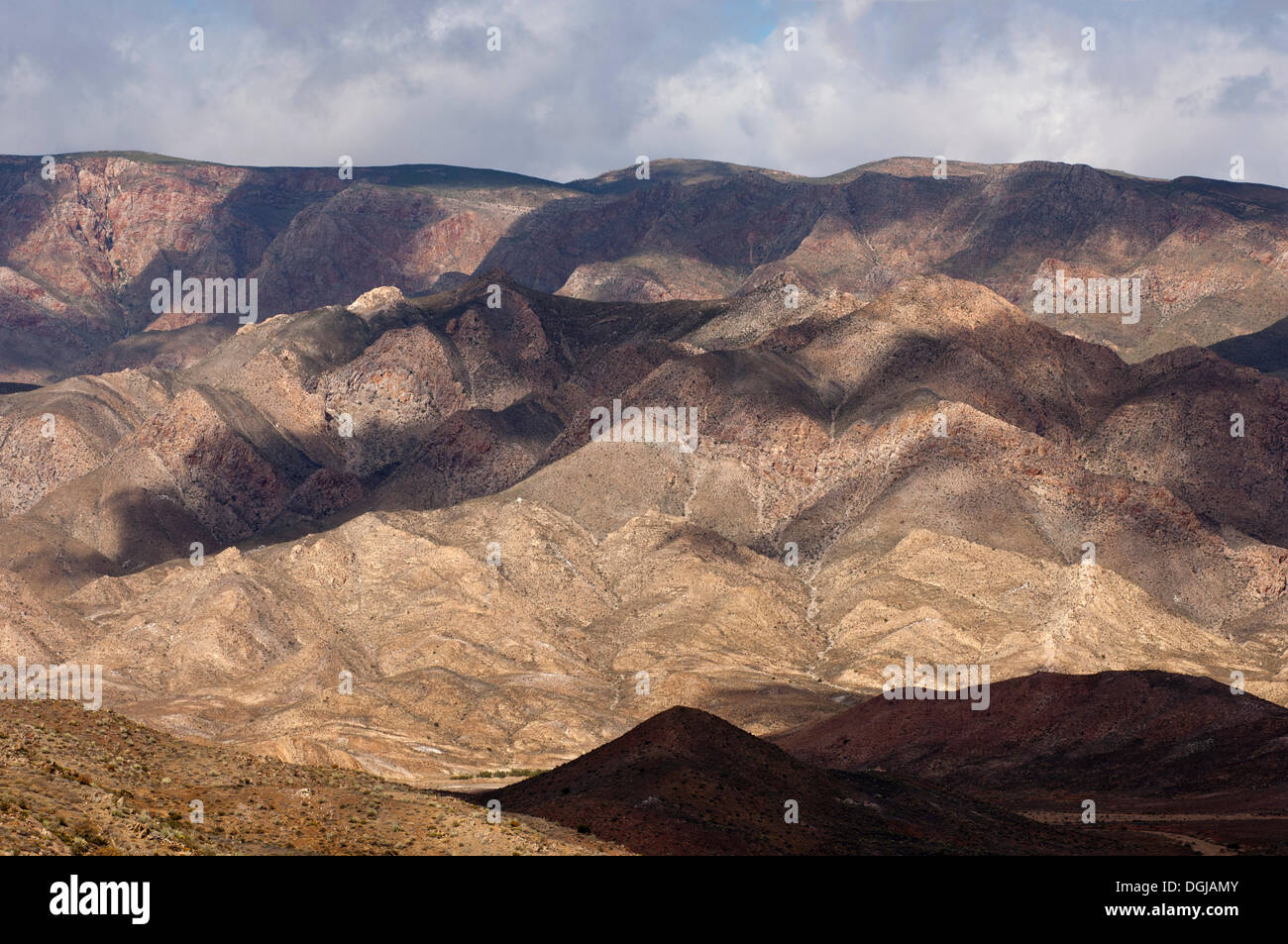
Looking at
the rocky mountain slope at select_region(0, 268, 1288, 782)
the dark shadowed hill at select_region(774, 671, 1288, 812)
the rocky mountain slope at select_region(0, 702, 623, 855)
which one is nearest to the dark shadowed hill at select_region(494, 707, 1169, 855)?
the rocky mountain slope at select_region(0, 702, 623, 855)

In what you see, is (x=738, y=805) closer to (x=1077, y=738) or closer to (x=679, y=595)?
(x=1077, y=738)

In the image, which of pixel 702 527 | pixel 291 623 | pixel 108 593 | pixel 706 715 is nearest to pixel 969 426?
pixel 702 527

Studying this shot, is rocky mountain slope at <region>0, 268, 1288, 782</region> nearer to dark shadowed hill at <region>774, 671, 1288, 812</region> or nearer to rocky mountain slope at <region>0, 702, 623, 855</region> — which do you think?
dark shadowed hill at <region>774, 671, 1288, 812</region>

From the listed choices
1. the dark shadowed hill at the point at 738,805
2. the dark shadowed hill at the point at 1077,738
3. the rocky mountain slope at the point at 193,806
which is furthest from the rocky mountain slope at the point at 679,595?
the rocky mountain slope at the point at 193,806

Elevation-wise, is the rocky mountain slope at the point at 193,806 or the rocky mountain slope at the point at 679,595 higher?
the rocky mountain slope at the point at 679,595

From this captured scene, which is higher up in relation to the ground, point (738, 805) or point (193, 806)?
point (193, 806)

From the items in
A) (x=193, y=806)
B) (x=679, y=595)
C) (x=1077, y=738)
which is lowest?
(x=193, y=806)

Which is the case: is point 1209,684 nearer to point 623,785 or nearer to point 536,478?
point 623,785

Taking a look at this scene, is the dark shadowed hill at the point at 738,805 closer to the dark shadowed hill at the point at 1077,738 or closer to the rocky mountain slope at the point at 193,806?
the rocky mountain slope at the point at 193,806

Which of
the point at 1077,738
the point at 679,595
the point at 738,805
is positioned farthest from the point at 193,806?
the point at 679,595
